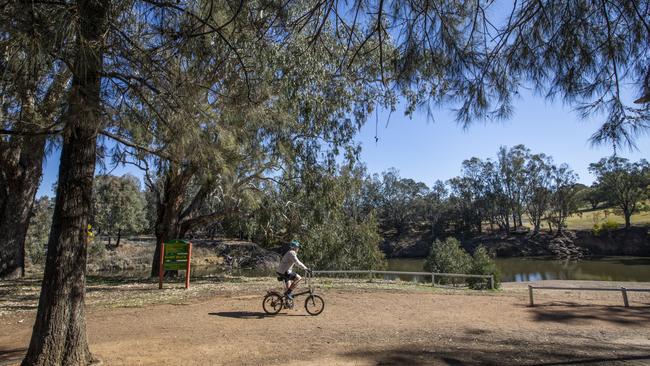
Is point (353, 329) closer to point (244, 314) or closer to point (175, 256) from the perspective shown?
point (244, 314)

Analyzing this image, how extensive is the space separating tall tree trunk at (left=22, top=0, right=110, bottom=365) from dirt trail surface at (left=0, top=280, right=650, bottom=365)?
66cm

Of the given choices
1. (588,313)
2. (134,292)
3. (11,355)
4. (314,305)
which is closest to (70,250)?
(11,355)

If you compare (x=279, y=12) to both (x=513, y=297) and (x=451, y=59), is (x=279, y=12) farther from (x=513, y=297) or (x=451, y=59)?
(x=513, y=297)

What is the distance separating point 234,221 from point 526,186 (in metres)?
53.1

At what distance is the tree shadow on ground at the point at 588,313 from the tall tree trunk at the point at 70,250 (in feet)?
26.8

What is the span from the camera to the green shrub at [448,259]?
25.8 m

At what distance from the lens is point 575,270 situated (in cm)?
3931

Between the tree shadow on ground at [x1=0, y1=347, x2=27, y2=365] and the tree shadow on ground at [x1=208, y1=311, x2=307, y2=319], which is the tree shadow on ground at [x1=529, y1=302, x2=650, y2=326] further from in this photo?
the tree shadow on ground at [x1=0, y1=347, x2=27, y2=365]

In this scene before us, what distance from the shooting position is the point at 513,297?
38.4ft

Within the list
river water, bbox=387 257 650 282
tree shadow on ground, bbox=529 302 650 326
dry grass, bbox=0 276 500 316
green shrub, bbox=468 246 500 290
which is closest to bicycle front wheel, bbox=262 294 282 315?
dry grass, bbox=0 276 500 316

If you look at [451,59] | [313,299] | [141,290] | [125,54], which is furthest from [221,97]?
[141,290]

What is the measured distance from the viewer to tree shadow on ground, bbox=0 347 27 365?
18.3ft

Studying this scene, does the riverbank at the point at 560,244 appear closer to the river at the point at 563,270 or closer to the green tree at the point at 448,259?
the river at the point at 563,270

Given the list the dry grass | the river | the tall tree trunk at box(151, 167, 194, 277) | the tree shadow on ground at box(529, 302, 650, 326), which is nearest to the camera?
the tree shadow on ground at box(529, 302, 650, 326)
